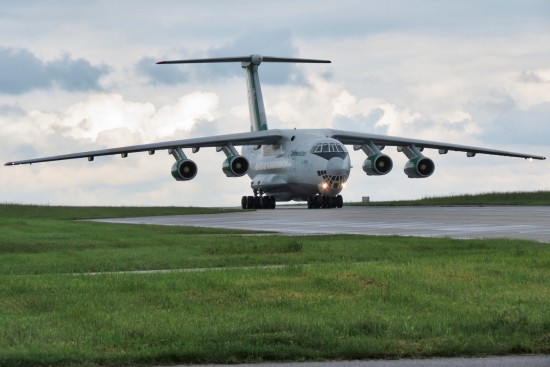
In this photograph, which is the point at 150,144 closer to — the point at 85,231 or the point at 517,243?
the point at 85,231

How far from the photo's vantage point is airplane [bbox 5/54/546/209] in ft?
171

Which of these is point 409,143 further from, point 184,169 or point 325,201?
point 184,169

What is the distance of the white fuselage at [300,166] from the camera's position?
170ft

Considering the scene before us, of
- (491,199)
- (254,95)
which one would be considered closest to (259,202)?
(254,95)

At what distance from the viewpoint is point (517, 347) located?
967cm

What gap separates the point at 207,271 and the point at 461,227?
15.6m

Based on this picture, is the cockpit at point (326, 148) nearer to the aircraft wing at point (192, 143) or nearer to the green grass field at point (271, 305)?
the aircraft wing at point (192, 143)

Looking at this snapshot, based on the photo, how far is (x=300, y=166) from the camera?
53344 mm

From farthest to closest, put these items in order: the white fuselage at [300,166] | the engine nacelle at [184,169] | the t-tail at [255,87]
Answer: the t-tail at [255,87], the engine nacelle at [184,169], the white fuselage at [300,166]

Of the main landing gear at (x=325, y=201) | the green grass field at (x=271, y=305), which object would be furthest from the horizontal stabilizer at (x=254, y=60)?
the green grass field at (x=271, y=305)

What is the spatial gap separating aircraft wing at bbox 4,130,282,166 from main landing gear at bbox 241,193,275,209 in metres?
2.84

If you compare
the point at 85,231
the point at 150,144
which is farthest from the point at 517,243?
the point at 150,144

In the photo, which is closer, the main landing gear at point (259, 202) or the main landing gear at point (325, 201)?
the main landing gear at point (325, 201)

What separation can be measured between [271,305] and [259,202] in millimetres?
44696
